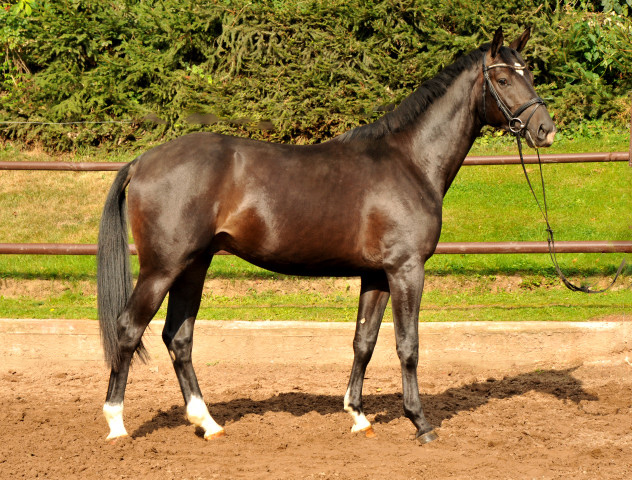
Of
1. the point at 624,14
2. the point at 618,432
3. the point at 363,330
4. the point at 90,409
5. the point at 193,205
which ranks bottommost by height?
the point at 90,409

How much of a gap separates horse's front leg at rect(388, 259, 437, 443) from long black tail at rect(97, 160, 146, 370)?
1583 millimetres

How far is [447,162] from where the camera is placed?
179 inches

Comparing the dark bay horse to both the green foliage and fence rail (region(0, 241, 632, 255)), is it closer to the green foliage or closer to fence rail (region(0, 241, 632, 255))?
fence rail (region(0, 241, 632, 255))

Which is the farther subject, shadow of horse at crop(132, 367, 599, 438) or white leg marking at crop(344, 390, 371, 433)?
shadow of horse at crop(132, 367, 599, 438)

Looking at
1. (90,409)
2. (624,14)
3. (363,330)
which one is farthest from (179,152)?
(624,14)

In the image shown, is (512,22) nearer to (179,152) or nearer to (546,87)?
(546,87)

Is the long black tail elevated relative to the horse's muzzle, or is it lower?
lower

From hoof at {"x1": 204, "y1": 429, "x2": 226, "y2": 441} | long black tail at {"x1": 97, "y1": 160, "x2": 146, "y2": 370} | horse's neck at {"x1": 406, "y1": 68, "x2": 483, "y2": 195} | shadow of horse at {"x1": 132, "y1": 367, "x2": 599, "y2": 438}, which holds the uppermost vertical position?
horse's neck at {"x1": 406, "y1": 68, "x2": 483, "y2": 195}

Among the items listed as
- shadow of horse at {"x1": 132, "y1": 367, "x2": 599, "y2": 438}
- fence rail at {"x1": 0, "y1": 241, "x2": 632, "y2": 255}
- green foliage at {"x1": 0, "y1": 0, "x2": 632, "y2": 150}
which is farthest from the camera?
green foliage at {"x1": 0, "y1": 0, "x2": 632, "y2": 150}

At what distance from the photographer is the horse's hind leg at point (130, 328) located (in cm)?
420

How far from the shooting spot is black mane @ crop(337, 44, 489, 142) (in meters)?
4.54

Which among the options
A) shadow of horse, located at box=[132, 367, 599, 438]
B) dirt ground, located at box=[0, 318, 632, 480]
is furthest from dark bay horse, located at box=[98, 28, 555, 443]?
shadow of horse, located at box=[132, 367, 599, 438]

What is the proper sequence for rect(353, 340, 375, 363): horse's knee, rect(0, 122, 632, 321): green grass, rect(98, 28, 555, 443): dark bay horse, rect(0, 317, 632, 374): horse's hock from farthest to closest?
1. rect(0, 122, 632, 321): green grass
2. rect(0, 317, 632, 374): horse's hock
3. rect(353, 340, 375, 363): horse's knee
4. rect(98, 28, 555, 443): dark bay horse

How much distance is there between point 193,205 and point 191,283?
2.13ft
